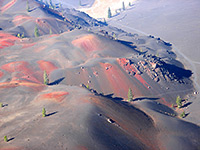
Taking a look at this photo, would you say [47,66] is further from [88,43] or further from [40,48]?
[88,43]

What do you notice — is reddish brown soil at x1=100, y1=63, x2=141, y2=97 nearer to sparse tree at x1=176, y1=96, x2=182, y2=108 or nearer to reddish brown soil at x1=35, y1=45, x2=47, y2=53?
sparse tree at x1=176, y1=96, x2=182, y2=108

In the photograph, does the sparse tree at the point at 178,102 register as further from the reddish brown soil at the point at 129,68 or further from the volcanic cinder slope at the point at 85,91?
the reddish brown soil at the point at 129,68

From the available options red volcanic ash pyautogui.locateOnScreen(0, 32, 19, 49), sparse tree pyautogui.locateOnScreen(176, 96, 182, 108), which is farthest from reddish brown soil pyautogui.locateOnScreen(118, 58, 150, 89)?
red volcanic ash pyautogui.locateOnScreen(0, 32, 19, 49)

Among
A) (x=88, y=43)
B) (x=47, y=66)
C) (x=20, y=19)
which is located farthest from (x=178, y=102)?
(x=20, y=19)

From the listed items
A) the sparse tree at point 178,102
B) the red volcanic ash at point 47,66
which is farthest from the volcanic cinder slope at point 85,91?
the sparse tree at point 178,102

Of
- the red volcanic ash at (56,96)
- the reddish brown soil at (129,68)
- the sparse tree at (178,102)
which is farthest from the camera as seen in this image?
the reddish brown soil at (129,68)

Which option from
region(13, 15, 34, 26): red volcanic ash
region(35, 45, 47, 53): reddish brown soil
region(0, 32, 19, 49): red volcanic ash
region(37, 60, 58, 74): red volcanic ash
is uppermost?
region(13, 15, 34, 26): red volcanic ash

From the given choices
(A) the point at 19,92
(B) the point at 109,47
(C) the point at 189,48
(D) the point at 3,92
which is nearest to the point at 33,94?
(A) the point at 19,92
